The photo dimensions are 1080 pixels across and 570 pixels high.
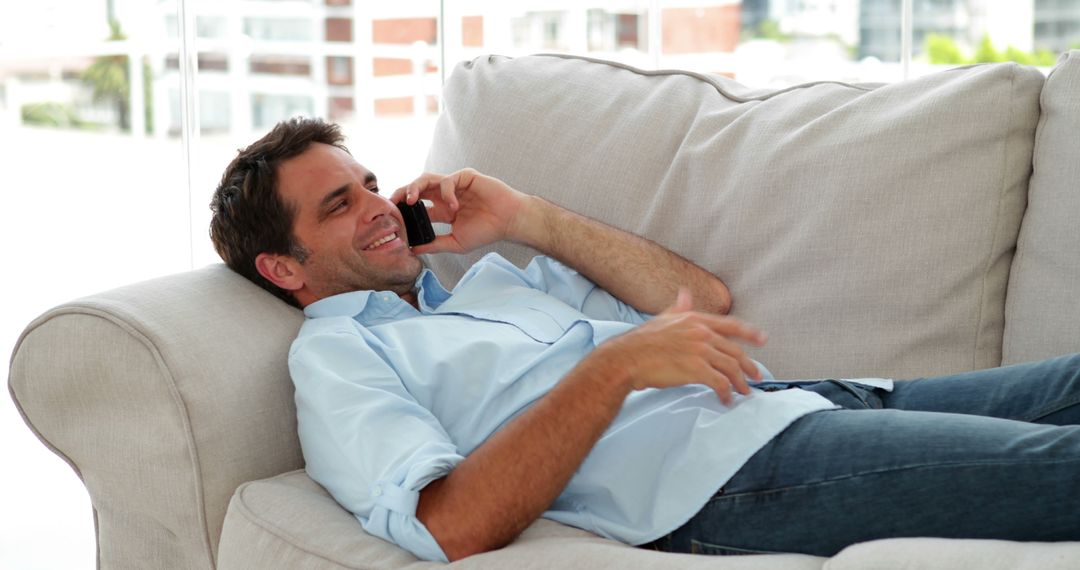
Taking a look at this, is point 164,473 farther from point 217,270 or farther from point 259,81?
point 259,81

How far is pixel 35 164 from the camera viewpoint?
508 cm

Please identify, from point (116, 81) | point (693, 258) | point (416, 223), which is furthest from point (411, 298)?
point (116, 81)

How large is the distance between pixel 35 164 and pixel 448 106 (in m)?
3.62

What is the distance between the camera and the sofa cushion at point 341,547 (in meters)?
1.25

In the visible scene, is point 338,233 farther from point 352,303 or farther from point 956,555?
point 956,555

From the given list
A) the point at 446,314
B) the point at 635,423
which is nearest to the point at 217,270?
the point at 446,314

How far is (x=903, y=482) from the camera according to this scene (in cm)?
127

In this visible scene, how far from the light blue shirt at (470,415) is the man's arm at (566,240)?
0.15m

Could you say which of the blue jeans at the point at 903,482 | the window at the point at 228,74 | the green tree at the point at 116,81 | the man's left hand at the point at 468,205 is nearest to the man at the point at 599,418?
the blue jeans at the point at 903,482

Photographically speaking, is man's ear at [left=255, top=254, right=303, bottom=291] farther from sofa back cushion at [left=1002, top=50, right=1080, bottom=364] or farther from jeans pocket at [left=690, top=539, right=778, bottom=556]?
sofa back cushion at [left=1002, top=50, right=1080, bottom=364]

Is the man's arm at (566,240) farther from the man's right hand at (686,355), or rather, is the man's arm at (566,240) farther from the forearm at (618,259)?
the man's right hand at (686,355)

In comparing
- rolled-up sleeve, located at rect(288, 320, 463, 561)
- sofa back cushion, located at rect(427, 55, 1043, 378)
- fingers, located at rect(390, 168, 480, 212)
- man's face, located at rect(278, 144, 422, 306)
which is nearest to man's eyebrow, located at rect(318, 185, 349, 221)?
man's face, located at rect(278, 144, 422, 306)

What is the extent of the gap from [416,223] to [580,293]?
0.30 m

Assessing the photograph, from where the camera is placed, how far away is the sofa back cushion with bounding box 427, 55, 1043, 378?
1686 millimetres
